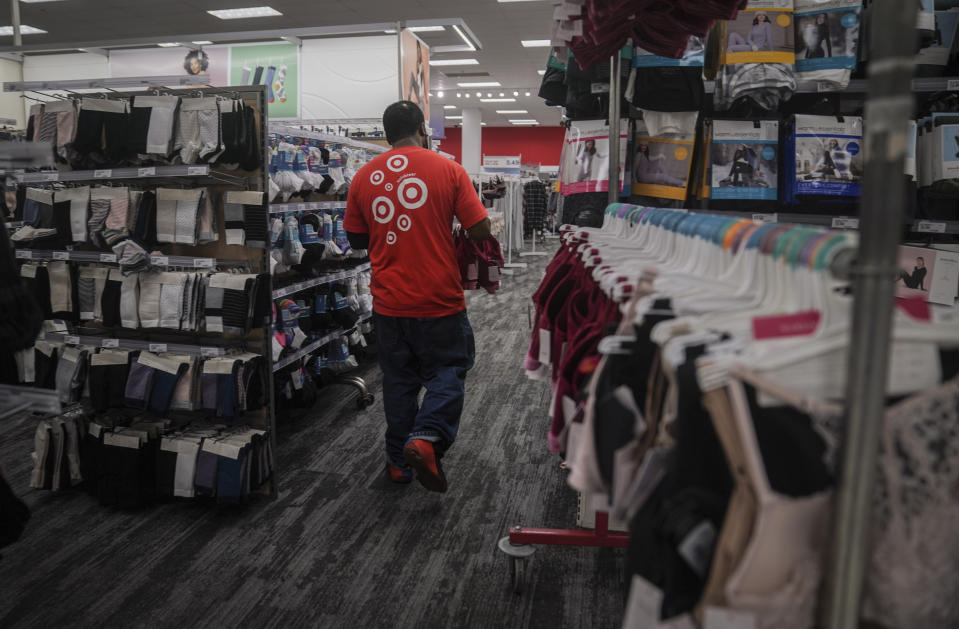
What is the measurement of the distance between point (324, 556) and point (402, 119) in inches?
71.6

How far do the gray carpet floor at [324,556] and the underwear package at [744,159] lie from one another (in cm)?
150

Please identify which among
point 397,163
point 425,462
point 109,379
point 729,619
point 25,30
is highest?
point 25,30

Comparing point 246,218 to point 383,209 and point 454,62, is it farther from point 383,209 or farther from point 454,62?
point 454,62

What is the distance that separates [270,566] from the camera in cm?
243

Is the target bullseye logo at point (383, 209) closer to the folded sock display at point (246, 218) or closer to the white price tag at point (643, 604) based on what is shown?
the folded sock display at point (246, 218)

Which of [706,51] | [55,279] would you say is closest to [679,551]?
[706,51]

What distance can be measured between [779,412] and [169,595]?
2180 millimetres

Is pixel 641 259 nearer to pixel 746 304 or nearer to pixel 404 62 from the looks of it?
pixel 746 304

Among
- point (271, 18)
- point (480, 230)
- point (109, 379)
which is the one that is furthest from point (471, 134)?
point (109, 379)

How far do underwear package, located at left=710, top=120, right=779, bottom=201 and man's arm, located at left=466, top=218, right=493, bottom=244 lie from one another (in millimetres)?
939

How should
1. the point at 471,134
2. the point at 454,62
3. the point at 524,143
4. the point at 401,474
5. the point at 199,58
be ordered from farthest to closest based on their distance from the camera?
the point at 524,143 → the point at 471,134 → the point at 454,62 → the point at 199,58 → the point at 401,474

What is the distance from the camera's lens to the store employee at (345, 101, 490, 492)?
2820 millimetres

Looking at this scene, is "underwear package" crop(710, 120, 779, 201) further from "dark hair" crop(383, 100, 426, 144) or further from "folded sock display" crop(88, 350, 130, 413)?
"folded sock display" crop(88, 350, 130, 413)

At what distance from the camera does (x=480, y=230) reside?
9.61ft
